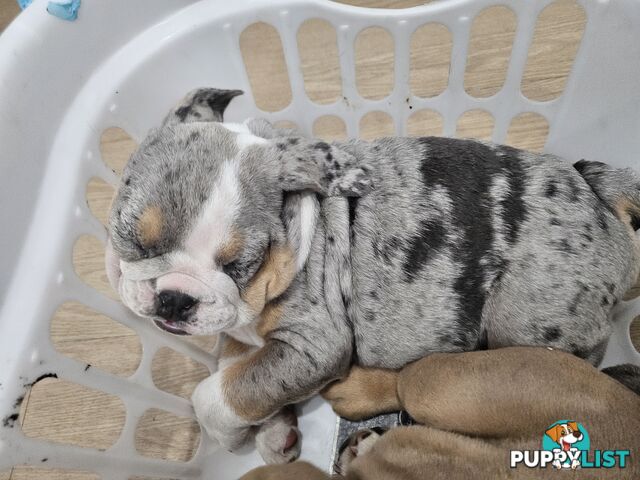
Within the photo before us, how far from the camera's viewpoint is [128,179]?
147 cm

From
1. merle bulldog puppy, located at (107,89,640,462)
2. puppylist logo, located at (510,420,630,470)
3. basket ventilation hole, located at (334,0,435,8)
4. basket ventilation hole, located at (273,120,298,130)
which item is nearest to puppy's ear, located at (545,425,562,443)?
puppylist logo, located at (510,420,630,470)

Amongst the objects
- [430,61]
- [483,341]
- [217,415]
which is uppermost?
[430,61]

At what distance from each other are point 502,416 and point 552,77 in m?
1.44

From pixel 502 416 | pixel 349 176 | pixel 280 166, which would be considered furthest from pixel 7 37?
pixel 502 416

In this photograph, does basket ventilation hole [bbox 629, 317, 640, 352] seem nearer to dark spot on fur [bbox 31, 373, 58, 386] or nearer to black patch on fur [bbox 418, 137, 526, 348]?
black patch on fur [bbox 418, 137, 526, 348]

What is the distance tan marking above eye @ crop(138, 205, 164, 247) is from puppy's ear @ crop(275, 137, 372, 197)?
31cm

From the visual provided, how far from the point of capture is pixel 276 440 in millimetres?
1951

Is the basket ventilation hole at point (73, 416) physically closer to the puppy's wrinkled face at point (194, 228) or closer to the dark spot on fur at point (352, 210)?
the puppy's wrinkled face at point (194, 228)

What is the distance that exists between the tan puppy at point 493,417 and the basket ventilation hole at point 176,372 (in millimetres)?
733

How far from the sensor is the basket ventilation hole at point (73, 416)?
2.06 meters

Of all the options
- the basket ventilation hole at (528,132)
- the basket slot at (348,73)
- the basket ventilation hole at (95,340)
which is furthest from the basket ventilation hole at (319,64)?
the basket ventilation hole at (95,340)

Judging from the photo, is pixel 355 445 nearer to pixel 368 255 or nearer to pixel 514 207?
pixel 368 255

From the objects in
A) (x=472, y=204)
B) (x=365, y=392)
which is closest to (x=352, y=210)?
(x=472, y=204)

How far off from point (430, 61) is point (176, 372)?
1.63 metres
